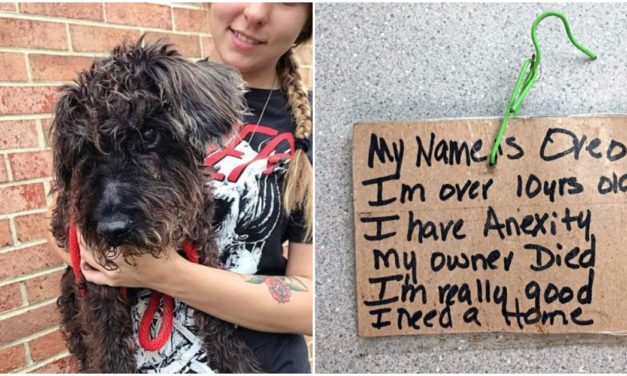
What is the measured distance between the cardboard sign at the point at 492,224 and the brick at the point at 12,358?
464 mm

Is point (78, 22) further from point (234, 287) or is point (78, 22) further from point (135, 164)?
Result: point (234, 287)

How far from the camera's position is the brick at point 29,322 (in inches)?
24.7

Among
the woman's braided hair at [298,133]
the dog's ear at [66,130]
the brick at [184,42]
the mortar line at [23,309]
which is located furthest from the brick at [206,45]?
the mortar line at [23,309]

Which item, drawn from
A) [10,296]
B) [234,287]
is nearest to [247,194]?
[234,287]

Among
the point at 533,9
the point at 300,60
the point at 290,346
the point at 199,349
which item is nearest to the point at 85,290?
the point at 199,349

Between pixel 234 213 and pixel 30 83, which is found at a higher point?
pixel 30 83

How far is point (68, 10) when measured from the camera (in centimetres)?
62

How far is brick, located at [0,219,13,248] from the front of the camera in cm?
60

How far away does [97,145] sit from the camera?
1.78ft

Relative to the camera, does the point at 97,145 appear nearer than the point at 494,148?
Yes

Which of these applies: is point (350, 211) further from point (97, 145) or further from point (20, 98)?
point (20, 98)

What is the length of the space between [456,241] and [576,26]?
34cm

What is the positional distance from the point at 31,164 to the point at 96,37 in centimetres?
19

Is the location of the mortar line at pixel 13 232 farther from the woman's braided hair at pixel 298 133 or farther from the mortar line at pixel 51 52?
the woman's braided hair at pixel 298 133
